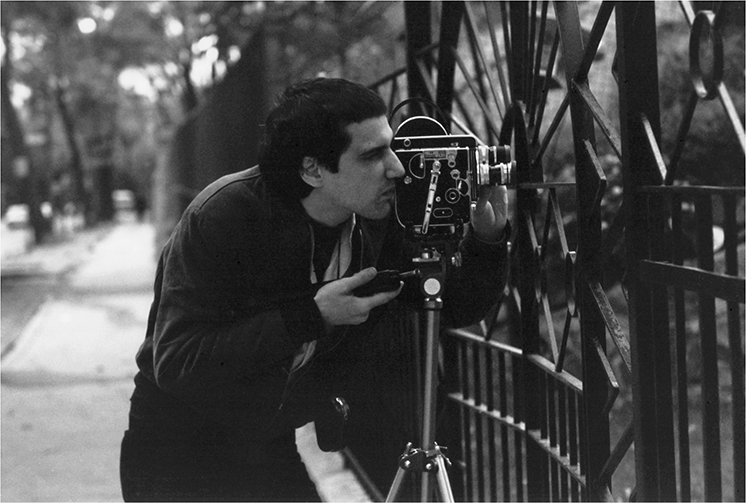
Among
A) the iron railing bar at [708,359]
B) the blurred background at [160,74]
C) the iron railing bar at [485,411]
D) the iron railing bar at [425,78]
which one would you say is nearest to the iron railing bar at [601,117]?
the iron railing bar at [708,359]

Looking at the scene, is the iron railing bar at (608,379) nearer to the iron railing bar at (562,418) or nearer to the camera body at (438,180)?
the iron railing bar at (562,418)

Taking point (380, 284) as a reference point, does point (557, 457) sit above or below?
below

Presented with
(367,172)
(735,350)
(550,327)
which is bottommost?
(550,327)

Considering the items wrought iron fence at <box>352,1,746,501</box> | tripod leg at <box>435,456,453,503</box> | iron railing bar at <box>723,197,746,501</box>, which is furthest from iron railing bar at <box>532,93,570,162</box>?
tripod leg at <box>435,456,453,503</box>

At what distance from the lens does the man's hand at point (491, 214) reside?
2.51 m

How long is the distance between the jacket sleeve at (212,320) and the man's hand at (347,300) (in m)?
0.07

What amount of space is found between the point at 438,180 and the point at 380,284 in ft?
0.87

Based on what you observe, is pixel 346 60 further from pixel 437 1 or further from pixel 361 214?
pixel 361 214

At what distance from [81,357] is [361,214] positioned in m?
7.32

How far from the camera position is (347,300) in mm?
2375

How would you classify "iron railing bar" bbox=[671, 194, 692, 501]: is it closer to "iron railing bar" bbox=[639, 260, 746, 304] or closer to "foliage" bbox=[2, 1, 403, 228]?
"iron railing bar" bbox=[639, 260, 746, 304]

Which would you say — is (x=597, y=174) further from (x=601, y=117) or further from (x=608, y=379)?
(x=608, y=379)

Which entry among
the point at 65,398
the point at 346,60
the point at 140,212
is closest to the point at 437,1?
the point at 346,60

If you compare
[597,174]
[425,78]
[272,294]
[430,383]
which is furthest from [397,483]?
[425,78]
